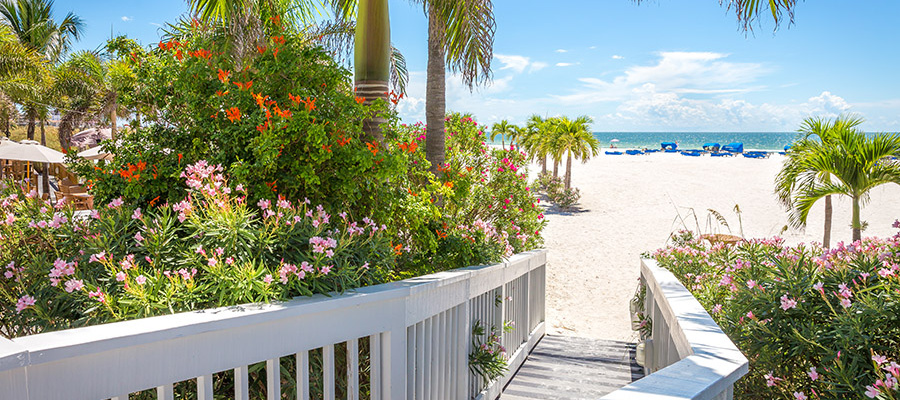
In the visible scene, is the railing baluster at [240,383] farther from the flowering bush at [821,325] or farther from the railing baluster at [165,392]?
the flowering bush at [821,325]

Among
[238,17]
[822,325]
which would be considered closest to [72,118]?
[238,17]

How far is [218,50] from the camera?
12.4ft

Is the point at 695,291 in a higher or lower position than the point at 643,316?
higher

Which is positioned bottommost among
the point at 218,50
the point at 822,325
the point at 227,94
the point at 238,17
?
the point at 822,325

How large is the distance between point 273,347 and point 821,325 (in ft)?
7.99

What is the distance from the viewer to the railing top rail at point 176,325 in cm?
155

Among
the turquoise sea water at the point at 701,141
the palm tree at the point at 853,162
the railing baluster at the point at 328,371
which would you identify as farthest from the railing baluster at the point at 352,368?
the turquoise sea water at the point at 701,141

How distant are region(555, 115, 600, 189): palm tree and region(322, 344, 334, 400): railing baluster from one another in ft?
72.6

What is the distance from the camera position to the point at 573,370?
5156 millimetres

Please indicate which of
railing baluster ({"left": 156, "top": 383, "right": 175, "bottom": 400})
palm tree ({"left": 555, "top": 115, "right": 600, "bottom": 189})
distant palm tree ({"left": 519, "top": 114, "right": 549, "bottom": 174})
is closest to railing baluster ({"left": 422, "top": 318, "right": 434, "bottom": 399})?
railing baluster ({"left": 156, "top": 383, "right": 175, "bottom": 400})

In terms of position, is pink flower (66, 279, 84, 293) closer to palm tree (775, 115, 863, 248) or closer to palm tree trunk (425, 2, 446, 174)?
palm tree trunk (425, 2, 446, 174)

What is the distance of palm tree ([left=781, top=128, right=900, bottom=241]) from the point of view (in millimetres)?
7074

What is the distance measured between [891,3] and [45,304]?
167 meters

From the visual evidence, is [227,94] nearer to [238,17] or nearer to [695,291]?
[238,17]
